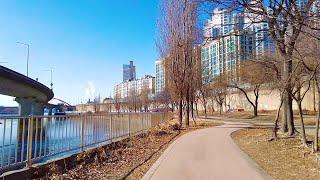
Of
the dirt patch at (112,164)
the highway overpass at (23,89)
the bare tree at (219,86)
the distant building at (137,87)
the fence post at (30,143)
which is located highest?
the distant building at (137,87)

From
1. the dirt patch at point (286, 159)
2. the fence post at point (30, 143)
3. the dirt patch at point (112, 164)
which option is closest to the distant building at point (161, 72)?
the dirt patch at point (286, 159)

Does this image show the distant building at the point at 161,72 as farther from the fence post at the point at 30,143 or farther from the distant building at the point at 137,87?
the distant building at the point at 137,87

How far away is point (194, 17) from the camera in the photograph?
1362 inches

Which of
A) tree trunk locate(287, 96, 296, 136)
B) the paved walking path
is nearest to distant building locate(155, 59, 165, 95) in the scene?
tree trunk locate(287, 96, 296, 136)

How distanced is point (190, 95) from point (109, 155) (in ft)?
79.6

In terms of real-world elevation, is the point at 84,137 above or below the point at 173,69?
below

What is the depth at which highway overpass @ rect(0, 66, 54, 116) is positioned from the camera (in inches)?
1581

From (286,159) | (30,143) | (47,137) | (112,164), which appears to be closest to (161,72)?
(286,159)

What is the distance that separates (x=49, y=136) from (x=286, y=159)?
706 centimetres

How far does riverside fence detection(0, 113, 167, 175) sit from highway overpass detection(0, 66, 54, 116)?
892 inches

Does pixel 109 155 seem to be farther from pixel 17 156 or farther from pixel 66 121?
pixel 17 156

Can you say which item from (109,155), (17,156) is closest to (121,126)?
(109,155)

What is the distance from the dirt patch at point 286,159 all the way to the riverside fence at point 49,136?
18.7 ft

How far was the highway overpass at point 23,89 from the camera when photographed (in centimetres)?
4015
